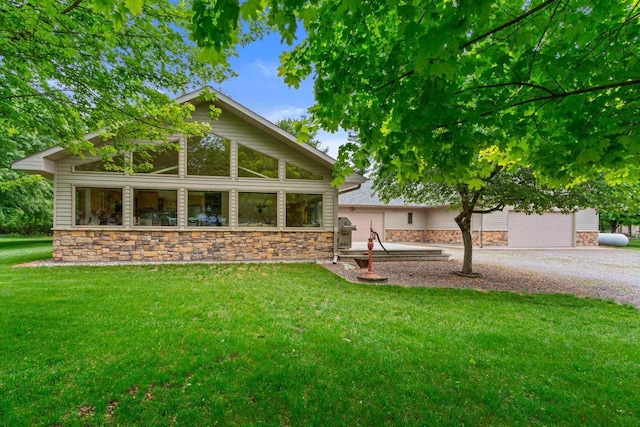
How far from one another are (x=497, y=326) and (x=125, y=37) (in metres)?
6.54

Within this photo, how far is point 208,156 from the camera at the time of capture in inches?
434

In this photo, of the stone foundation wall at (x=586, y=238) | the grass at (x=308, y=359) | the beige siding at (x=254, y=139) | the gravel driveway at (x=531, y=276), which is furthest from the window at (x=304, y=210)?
the stone foundation wall at (x=586, y=238)

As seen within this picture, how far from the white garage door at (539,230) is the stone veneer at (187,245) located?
13918 mm

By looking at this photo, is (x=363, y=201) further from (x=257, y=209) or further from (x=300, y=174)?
A: (x=257, y=209)

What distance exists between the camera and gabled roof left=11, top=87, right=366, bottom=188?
9.20 m

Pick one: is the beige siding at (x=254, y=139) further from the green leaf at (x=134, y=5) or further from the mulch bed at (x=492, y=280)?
the green leaf at (x=134, y=5)

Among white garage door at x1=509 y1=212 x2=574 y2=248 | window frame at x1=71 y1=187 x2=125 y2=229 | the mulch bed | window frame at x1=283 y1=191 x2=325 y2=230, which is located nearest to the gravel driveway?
the mulch bed

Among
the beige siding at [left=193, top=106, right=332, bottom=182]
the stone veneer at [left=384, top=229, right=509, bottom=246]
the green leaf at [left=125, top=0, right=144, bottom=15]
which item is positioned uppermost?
the beige siding at [left=193, top=106, right=332, bottom=182]

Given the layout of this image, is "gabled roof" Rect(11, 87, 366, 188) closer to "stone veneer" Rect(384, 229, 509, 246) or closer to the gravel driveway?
the gravel driveway

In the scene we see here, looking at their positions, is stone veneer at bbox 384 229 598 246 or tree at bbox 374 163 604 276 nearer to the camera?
tree at bbox 374 163 604 276

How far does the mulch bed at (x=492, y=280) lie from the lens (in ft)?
25.1

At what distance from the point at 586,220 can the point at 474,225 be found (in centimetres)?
769

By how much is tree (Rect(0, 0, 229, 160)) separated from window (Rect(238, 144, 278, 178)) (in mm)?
5592

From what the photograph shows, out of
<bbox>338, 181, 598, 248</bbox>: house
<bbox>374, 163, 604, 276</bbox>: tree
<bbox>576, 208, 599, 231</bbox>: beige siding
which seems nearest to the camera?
<bbox>374, 163, 604, 276</bbox>: tree
